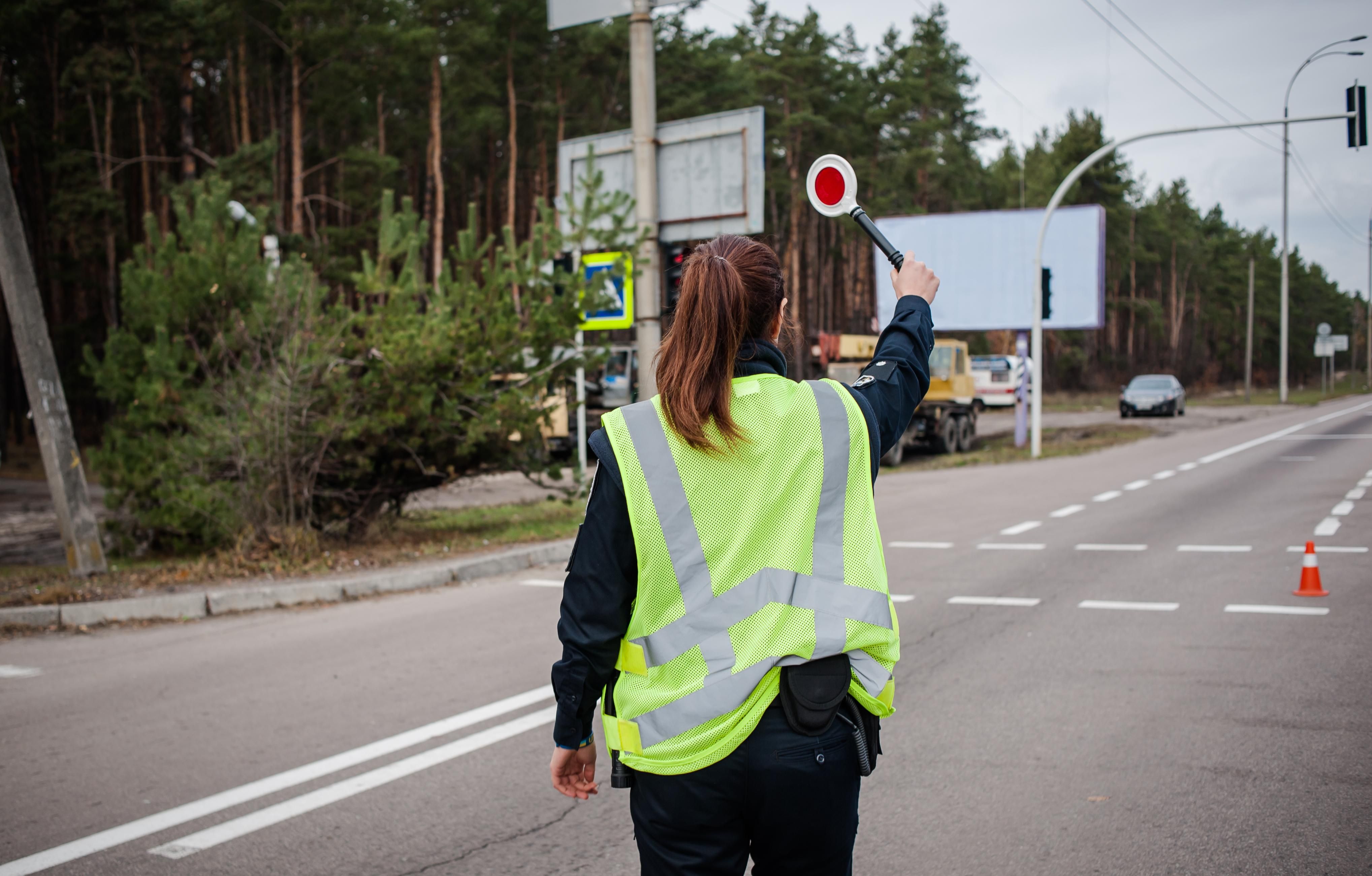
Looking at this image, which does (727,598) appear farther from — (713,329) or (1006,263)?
(1006,263)

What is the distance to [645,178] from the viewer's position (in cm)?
1125

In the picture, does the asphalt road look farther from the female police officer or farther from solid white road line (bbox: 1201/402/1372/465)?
solid white road line (bbox: 1201/402/1372/465)

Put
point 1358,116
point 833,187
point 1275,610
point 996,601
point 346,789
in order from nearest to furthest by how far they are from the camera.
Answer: point 833,187 → point 346,789 → point 1275,610 → point 996,601 → point 1358,116

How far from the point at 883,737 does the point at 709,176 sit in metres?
7.79

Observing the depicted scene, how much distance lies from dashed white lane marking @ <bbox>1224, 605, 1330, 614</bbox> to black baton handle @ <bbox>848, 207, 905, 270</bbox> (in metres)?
6.38

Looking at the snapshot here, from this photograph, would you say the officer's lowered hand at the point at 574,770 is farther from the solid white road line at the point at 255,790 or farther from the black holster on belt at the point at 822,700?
the solid white road line at the point at 255,790

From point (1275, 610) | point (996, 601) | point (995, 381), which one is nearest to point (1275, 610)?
point (1275, 610)

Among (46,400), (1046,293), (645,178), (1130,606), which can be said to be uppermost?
(645,178)

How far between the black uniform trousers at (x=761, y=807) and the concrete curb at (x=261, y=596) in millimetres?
7595

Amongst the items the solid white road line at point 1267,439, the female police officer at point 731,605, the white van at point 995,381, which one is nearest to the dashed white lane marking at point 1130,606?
the female police officer at point 731,605

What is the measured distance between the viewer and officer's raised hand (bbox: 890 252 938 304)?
238 cm

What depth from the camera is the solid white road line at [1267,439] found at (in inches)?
851

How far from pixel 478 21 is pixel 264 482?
2841cm

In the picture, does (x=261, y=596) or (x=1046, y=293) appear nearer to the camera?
(x=261, y=596)
